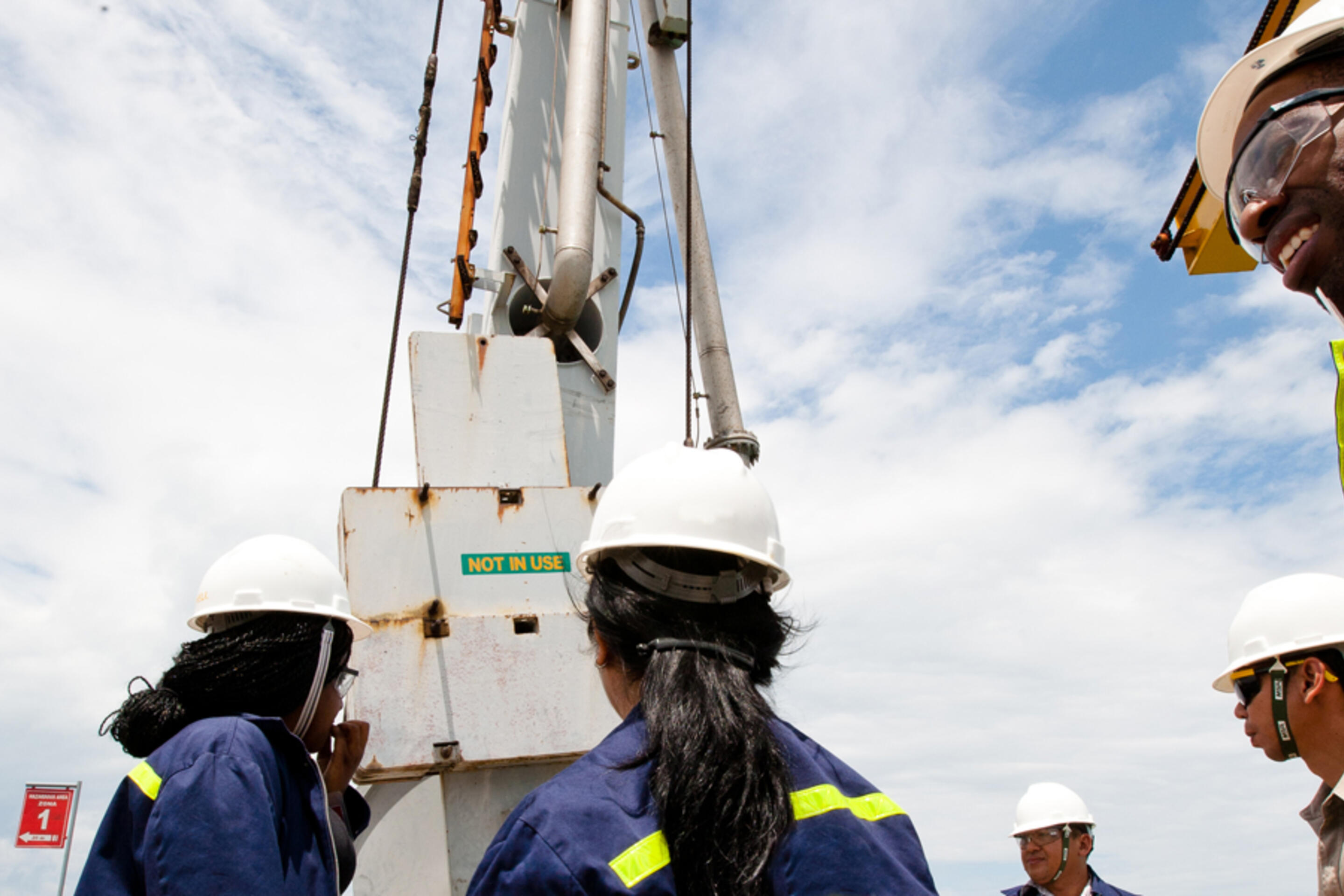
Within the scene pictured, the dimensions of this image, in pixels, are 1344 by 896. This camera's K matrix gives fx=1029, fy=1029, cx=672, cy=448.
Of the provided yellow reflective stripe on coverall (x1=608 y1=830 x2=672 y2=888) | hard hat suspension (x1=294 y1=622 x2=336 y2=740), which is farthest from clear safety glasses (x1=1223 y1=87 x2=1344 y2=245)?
hard hat suspension (x1=294 y1=622 x2=336 y2=740)

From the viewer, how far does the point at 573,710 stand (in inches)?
118

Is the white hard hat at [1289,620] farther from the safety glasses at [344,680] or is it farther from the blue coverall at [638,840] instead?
the safety glasses at [344,680]

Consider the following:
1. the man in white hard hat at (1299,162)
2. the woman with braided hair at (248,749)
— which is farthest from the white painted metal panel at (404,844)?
the man in white hard hat at (1299,162)

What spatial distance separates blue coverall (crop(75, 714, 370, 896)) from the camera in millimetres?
1765

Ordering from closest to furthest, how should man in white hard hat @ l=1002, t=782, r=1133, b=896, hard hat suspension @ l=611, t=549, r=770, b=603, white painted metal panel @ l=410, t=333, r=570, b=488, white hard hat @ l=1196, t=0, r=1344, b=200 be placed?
1. white hard hat @ l=1196, t=0, r=1344, b=200
2. hard hat suspension @ l=611, t=549, r=770, b=603
3. white painted metal panel @ l=410, t=333, r=570, b=488
4. man in white hard hat @ l=1002, t=782, r=1133, b=896

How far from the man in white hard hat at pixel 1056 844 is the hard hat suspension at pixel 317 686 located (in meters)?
4.17

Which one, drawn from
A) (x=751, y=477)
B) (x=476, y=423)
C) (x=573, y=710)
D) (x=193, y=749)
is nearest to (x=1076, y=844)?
(x=573, y=710)

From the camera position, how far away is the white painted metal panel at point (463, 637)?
287cm

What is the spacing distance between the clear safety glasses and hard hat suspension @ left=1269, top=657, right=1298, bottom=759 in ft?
5.68

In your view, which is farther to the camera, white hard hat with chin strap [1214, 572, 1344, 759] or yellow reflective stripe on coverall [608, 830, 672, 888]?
white hard hat with chin strap [1214, 572, 1344, 759]

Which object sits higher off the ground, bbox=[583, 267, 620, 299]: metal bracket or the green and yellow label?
bbox=[583, 267, 620, 299]: metal bracket

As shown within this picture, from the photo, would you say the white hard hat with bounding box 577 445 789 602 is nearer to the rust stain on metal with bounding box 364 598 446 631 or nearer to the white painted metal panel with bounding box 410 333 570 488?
the rust stain on metal with bounding box 364 598 446 631

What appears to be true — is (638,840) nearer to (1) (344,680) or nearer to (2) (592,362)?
(1) (344,680)

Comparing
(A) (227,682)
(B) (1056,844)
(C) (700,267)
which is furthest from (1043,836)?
(A) (227,682)
